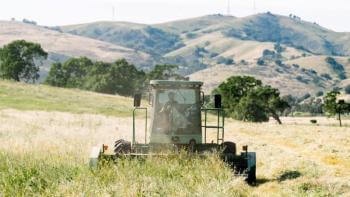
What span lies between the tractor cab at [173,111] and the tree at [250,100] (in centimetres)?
6460

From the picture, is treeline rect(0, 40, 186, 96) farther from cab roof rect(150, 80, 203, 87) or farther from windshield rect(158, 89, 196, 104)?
cab roof rect(150, 80, 203, 87)

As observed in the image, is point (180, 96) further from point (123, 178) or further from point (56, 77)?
point (56, 77)

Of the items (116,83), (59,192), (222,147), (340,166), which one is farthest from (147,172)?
(116,83)

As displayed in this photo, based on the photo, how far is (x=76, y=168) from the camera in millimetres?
12711

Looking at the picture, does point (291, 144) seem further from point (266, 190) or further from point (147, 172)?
point (147, 172)

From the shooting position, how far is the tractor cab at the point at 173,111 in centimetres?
1602

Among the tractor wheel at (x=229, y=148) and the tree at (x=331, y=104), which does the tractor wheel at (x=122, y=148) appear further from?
the tree at (x=331, y=104)

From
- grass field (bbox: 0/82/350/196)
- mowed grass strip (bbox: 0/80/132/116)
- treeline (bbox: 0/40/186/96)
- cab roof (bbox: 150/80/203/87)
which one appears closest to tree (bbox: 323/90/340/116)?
treeline (bbox: 0/40/186/96)

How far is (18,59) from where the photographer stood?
103 meters

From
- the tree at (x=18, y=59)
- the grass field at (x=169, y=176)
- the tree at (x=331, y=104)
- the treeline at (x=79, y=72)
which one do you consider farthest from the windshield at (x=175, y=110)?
the tree at (x=18, y=59)

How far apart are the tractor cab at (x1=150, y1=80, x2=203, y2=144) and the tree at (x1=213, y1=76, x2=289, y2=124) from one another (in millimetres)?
64596

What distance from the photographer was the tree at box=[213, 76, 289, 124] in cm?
8238

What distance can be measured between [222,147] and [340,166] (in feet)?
12.8

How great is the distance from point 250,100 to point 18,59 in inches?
1861
